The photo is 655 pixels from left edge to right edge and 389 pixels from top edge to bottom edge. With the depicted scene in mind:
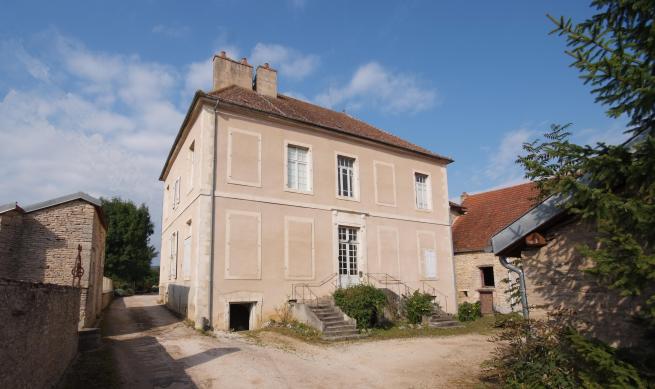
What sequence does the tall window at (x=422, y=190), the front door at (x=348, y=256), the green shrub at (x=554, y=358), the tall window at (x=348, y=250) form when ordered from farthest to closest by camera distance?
the tall window at (x=422, y=190)
the tall window at (x=348, y=250)
the front door at (x=348, y=256)
the green shrub at (x=554, y=358)

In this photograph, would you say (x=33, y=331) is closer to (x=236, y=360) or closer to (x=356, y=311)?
(x=236, y=360)

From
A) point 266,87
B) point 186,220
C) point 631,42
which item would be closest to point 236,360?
point 186,220

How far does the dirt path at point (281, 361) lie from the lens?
6.93 m

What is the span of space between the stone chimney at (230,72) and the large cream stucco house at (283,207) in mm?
39

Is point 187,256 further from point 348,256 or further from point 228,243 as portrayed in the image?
point 348,256

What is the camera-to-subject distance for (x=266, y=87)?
16.2 m

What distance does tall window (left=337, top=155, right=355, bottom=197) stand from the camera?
15250 mm

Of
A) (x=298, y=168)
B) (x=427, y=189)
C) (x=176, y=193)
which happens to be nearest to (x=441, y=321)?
(x=427, y=189)

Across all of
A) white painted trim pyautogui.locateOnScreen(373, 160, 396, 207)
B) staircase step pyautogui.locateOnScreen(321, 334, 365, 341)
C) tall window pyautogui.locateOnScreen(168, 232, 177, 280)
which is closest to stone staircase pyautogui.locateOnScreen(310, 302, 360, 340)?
staircase step pyautogui.locateOnScreen(321, 334, 365, 341)

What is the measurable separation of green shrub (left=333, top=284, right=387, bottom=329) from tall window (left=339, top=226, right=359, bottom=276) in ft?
5.65

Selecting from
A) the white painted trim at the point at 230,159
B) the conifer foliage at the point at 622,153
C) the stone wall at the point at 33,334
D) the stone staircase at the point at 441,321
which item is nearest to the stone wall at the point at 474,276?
the stone staircase at the point at 441,321

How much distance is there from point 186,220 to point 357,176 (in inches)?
242

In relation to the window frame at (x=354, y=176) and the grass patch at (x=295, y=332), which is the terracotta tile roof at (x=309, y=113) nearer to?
the window frame at (x=354, y=176)

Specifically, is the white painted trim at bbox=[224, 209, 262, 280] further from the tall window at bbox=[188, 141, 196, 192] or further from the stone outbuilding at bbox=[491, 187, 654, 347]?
the stone outbuilding at bbox=[491, 187, 654, 347]
